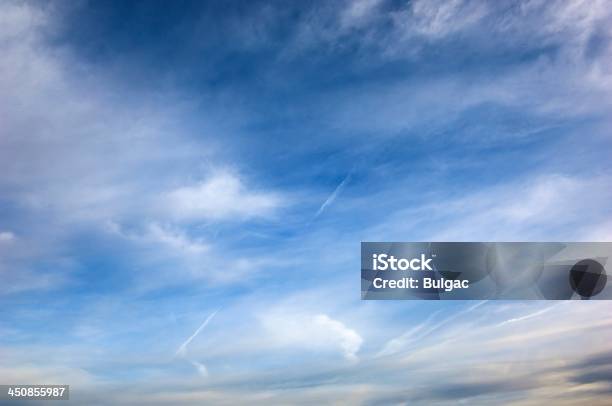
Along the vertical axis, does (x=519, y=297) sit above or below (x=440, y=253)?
below

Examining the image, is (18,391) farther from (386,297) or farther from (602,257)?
(602,257)

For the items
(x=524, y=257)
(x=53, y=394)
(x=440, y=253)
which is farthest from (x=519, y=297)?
(x=53, y=394)

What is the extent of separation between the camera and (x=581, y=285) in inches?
1911

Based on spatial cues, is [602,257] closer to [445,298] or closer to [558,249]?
[558,249]

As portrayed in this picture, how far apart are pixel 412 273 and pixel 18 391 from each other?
93.3 feet

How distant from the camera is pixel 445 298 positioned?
156 ft

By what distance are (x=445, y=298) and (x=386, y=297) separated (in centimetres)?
430

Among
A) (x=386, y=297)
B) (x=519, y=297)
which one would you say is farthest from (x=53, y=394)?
(x=519, y=297)

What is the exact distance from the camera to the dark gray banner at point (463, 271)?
47.1m

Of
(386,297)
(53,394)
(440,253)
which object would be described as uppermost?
(440,253)

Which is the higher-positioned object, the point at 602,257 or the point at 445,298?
the point at 602,257

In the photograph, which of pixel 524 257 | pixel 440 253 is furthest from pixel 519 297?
pixel 440 253

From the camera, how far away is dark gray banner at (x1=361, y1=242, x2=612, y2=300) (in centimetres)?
4712

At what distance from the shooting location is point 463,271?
47.7 m
